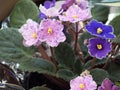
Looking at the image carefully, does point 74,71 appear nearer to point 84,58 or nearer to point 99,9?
point 84,58

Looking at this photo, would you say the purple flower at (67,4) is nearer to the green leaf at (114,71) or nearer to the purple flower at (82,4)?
the purple flower at (82,4)

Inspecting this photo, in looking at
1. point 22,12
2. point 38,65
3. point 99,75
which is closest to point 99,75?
point 99,75

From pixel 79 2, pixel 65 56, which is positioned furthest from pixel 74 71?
pixel 79 2

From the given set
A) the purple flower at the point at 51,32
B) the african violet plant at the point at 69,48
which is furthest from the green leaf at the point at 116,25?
the purple flower at the point at 51,32

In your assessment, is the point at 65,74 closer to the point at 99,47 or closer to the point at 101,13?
the point at 99,47

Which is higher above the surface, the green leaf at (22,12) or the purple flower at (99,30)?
the green leaf at (22,12)

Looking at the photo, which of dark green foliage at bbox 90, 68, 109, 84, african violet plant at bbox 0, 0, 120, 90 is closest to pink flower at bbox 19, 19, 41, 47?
african violet plant at bbox 0, 0, 120, 90
